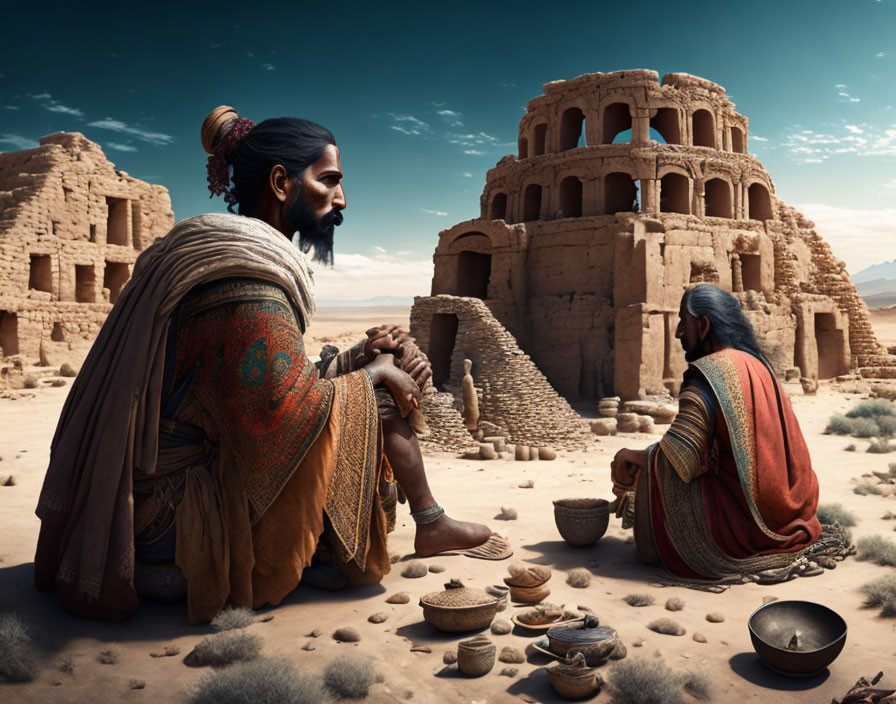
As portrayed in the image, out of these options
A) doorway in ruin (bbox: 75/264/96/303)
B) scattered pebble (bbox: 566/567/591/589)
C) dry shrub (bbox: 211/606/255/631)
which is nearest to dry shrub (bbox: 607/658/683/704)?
scattered pebble (bbox: 566/567/591/589)

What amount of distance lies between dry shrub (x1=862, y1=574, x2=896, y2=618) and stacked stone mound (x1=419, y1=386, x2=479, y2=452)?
8.79 m

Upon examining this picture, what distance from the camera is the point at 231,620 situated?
3.00 meters

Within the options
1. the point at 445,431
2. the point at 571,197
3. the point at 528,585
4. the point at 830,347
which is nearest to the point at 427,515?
the point at 528,585

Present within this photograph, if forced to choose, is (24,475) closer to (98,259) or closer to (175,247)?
(175,247)

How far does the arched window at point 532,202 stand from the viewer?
2023 centimetres

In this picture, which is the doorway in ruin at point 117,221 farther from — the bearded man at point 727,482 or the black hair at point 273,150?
the bearded man at point 727,482

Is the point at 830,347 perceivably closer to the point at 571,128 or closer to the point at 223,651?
the point at 571,128

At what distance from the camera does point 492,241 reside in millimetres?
18453

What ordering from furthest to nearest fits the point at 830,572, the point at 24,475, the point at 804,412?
the point at 804,412 < the point at 24,475 < the point at 830,572

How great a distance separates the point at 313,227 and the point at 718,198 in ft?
61.1

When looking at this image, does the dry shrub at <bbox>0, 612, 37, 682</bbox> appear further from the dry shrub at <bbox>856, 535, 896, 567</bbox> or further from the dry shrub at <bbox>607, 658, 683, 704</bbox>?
the dry shrub at <bbox>856, 535, 896, 567</bbox>

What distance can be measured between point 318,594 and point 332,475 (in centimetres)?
70

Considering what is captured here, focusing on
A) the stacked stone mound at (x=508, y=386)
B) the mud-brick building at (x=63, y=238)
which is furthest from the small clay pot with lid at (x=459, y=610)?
the mud-brick building at (x=63, y=238)

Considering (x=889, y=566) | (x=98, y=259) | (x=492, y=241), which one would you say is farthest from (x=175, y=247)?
(x=98, y=259)
